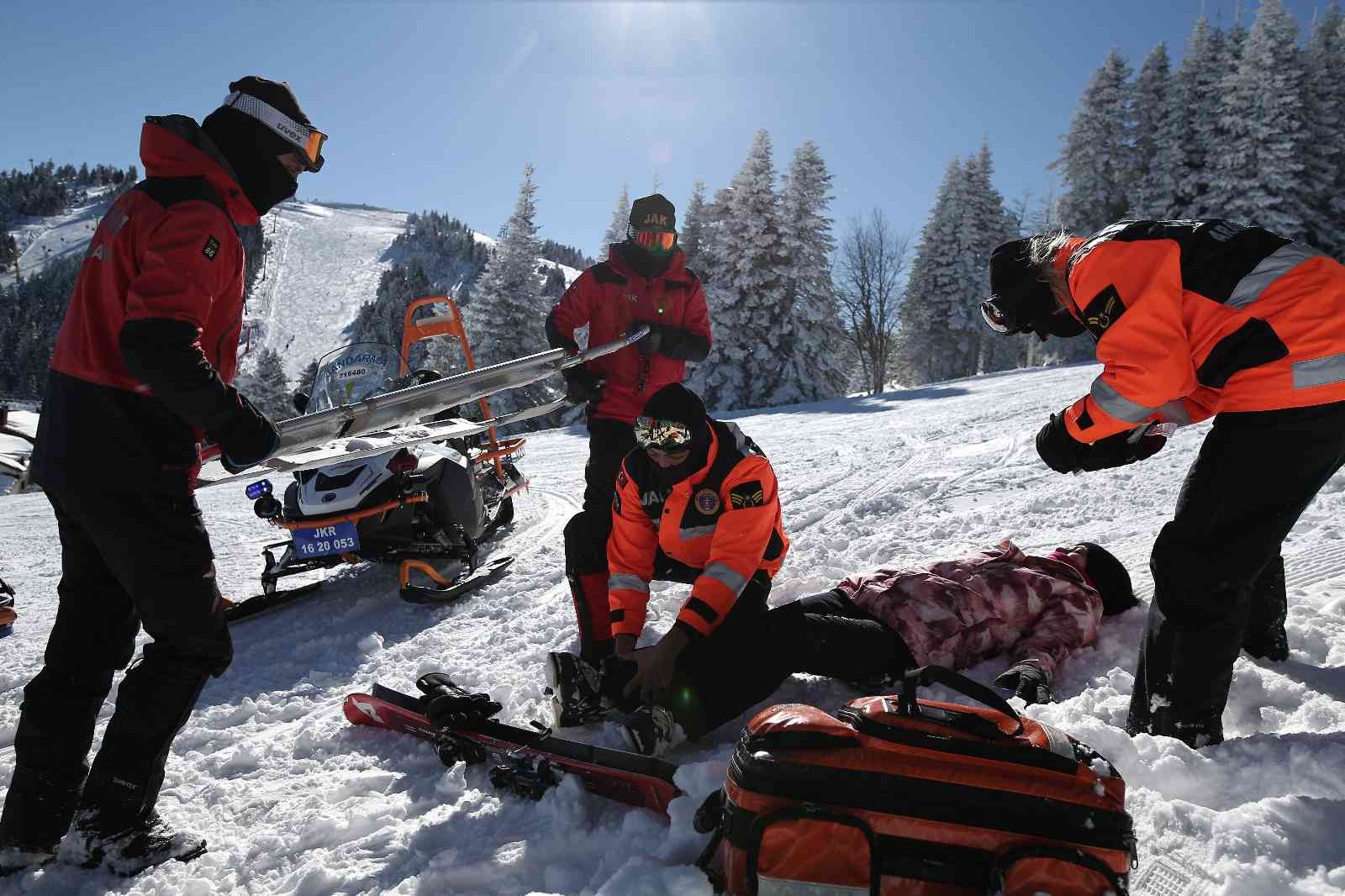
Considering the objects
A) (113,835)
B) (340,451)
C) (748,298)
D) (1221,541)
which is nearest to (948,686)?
(1221,541)

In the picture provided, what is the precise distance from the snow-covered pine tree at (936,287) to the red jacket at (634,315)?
29.9m

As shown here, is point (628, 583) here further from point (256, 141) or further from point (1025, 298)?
point (256, 141)

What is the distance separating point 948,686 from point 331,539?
3938 mm

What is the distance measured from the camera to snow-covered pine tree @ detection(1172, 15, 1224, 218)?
25484mm

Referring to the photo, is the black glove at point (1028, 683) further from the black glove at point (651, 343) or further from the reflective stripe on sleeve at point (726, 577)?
the black glove at point (651, 343)

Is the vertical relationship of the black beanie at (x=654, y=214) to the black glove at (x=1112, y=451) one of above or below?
above

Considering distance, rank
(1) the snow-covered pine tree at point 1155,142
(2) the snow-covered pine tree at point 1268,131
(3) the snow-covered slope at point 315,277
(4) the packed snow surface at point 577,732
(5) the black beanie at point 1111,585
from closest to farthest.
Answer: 1. (4) the packed snow surface at point 577,732
2. (5) the black beanie at point 1111,585
3. (2) the snow-covered pine tree at point 1268,131
4. (1) the snow-covered pine tree at point 1155,142
5. (3) the snow-covered slope at point 315,277

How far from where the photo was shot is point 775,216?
76.5 feet

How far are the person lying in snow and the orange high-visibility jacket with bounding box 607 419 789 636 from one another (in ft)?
0.58

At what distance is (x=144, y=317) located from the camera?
190 cm

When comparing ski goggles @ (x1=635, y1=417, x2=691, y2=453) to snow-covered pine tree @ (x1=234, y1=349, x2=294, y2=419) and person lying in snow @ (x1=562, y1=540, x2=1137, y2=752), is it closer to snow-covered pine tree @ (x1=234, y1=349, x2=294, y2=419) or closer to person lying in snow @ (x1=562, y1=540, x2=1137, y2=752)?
person lying in snow @ (x1=562, y1=540, x2=1137, y2=752)

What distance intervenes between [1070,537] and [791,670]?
→ 2574 millimetres

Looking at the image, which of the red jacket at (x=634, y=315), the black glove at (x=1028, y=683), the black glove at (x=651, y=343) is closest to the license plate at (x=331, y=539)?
the red jacket at (x=634, y=315)

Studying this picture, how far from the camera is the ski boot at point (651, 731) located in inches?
95.4
